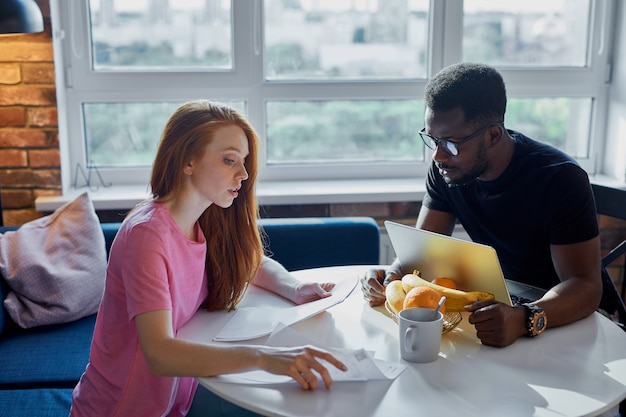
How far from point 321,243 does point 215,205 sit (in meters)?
0.93

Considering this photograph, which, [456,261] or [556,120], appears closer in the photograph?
[456,261]

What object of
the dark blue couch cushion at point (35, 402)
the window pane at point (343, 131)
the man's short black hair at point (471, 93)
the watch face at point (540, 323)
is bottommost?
the dark blue couch cushion at point (35, 402)

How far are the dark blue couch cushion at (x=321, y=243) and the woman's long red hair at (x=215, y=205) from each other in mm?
808

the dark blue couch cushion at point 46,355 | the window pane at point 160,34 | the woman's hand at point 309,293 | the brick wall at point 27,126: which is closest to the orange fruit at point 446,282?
the woman's hand at point 309,293

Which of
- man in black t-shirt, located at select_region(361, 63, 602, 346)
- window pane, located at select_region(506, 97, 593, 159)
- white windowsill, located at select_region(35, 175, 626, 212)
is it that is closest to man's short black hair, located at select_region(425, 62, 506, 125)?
man in black t-shirt, located at select_region(361, 63, 602, 346)

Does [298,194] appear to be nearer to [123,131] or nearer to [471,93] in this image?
[123,131]

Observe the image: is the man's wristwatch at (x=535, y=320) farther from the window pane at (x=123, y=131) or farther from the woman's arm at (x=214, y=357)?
the window pane at (x=123, y=131)

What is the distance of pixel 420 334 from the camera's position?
1.31 metres

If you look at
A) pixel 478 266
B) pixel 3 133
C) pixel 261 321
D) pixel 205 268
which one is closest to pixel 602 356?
pixel 478 266

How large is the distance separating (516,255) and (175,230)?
93cm

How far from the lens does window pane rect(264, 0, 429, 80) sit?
9.81ft

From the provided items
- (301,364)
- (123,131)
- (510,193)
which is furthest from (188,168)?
(123,131)

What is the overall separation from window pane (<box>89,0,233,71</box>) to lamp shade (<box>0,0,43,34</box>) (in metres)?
0.66

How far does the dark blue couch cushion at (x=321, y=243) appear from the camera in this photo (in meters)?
2.54
